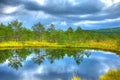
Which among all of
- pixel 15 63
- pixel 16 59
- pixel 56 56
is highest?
pixel 56 56

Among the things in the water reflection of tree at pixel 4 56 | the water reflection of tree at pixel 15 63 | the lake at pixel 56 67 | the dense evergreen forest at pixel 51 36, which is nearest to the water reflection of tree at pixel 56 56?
the lake at pixel 56 67

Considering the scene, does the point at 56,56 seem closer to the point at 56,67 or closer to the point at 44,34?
the point at 56,67

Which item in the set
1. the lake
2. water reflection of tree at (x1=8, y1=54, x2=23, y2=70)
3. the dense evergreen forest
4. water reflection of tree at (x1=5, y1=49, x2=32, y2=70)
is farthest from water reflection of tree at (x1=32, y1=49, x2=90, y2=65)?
the dense evergreen forest

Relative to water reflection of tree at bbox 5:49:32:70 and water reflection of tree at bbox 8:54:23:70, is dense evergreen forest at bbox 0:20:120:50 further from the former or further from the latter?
water reflection of tree at bbox 8:54:23:70

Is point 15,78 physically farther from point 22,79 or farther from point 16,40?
point 16,40

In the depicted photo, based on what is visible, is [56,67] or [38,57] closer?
[56,67]

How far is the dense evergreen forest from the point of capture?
449ft

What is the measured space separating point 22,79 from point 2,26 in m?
107

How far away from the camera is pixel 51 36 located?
142m

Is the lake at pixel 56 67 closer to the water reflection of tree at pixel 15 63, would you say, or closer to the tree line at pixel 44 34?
the water reflection of tree at pixel 15 63

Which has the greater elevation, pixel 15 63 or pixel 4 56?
pixel 4 56

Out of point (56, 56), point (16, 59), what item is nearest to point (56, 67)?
point (16, 59)

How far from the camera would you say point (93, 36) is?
469ft

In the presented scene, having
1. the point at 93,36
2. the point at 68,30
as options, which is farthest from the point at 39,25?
the point at 93,36
